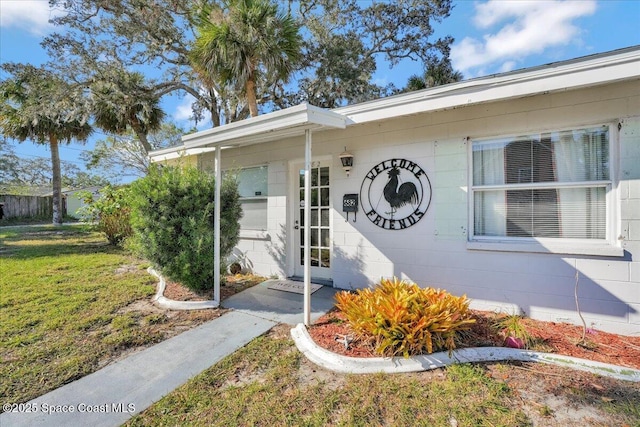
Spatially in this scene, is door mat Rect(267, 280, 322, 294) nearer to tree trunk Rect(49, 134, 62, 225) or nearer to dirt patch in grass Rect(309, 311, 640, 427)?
dirt patch in grass Rect(309, 311, 640, 427)

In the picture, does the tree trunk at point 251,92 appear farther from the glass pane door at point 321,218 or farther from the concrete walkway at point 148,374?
the concrete walkway at point 148,374

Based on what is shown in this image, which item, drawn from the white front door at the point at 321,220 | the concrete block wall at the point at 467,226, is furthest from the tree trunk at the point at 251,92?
the white front door at the point at 321,220

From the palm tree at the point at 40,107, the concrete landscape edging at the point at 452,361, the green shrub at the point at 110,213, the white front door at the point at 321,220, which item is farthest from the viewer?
the palm tree at the point at 40,107

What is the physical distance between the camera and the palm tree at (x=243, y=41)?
668cm

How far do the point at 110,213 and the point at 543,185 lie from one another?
1014 cm

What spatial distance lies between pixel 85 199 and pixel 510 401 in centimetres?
1074

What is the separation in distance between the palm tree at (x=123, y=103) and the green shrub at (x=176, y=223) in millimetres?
7314

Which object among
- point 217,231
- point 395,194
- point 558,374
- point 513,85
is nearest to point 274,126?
point 217,231

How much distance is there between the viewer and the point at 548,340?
2.98 metres

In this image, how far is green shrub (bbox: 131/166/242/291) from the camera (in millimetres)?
4191

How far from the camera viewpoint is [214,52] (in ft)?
22.1

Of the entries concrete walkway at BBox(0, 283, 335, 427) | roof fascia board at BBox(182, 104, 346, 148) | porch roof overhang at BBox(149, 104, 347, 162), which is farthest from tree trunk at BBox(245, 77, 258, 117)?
concrete walkway at BBox(0, 283, 335, 427)

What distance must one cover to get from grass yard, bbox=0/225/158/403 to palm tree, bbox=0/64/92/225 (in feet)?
18.7

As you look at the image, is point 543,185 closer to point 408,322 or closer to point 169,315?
point 408,322
